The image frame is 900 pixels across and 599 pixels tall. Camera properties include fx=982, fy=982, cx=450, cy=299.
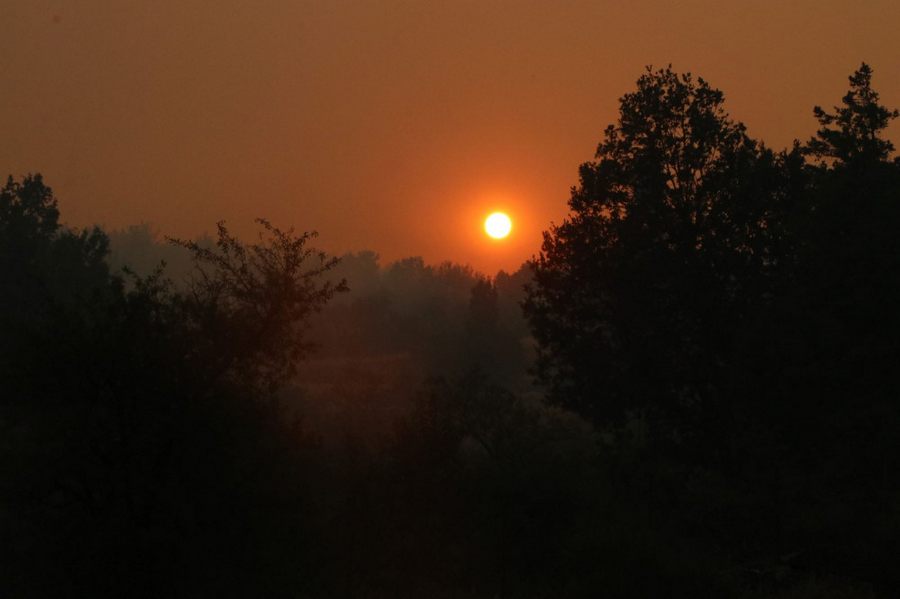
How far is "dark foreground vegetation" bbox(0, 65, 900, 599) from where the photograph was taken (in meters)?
17.9

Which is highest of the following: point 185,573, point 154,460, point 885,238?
point 885,238

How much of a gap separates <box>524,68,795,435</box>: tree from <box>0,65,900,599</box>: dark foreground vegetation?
95 mm

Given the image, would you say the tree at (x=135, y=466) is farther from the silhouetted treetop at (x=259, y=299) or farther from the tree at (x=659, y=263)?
the tree at (x=659, y=263)

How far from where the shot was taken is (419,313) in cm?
14012

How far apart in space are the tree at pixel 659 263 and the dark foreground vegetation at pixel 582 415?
0.31 ft

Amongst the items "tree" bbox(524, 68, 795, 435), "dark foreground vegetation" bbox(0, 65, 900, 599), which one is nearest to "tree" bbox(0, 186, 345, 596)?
"dark foreground vegetation" bbox(0, 65, 900, 599)

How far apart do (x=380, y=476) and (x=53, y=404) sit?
43.3ft

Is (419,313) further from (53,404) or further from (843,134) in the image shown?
(53,404)

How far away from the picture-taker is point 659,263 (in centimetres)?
3328

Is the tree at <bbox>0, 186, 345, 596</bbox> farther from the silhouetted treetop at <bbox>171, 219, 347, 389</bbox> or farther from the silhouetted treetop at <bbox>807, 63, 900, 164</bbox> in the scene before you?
the silhouetted treetop at <bbox>807, 63, 900, 164</bbox>

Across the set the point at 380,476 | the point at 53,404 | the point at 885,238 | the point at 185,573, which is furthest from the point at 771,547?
the point at 53,404

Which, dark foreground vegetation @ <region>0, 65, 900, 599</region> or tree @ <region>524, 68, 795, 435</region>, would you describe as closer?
dark foreground vegetation @ <region>0, 65, 900, 599</region>

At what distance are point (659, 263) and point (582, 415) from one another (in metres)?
6.05

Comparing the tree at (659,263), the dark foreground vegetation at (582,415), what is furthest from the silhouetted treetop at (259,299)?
the tree at (659,263)
